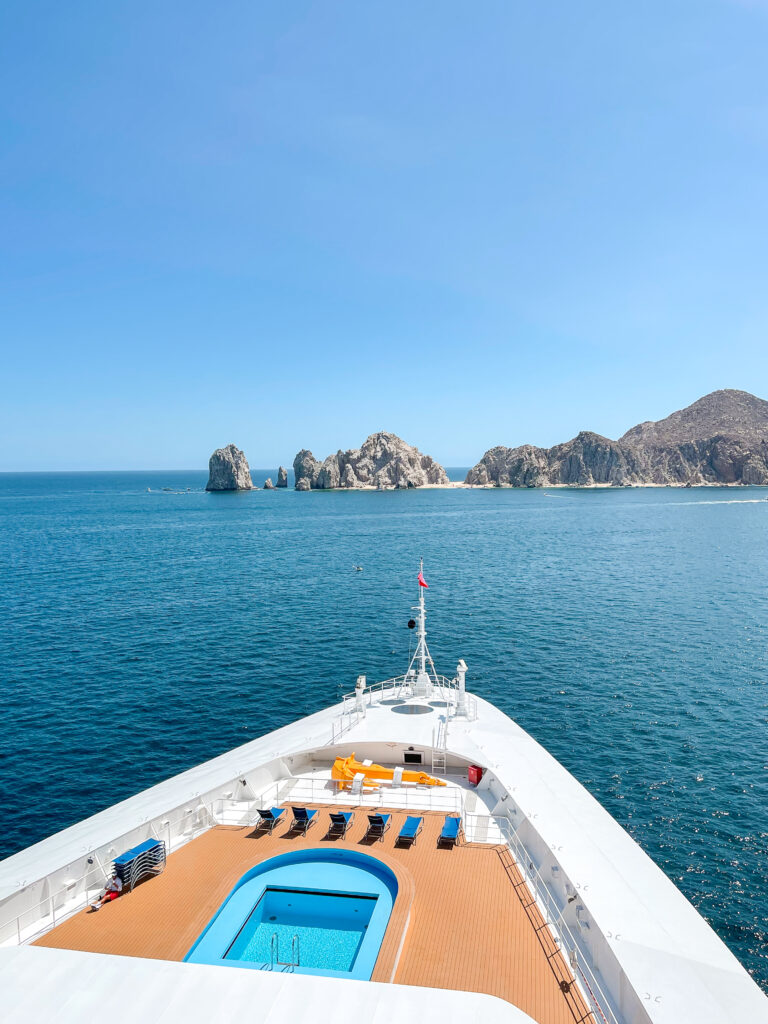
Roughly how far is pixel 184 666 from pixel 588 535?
9994 cm

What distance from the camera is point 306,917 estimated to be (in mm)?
15156

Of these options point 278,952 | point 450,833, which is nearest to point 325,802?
point 450,833

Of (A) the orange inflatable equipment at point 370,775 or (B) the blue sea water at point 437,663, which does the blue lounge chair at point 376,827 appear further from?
(B) the blue sea water at point 437,663

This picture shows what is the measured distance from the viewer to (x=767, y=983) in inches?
703

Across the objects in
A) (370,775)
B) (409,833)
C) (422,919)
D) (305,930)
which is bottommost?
(305,930)

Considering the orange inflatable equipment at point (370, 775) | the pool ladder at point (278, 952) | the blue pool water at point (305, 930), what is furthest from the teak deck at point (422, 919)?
the orange inflatable equipment at point (370, 775)

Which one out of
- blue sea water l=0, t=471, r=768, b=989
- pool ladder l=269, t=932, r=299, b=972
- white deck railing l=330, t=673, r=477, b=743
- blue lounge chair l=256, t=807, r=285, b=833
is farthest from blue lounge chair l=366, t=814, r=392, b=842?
blue sea water l=0, t=471, r=768, b=989

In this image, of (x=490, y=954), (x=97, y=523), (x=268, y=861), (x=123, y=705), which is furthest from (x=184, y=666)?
(x=97, y=523)

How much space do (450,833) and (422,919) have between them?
11.8 ft

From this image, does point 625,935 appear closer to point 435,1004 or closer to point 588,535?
point 435,1004

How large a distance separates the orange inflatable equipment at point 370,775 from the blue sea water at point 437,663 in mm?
11107

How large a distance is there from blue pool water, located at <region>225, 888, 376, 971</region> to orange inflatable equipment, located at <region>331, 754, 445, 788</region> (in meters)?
6.00

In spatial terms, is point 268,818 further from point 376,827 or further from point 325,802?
point 376,827

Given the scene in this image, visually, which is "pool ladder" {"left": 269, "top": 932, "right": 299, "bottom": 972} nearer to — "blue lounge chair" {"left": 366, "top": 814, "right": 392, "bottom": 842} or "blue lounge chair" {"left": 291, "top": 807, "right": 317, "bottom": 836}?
"blue lounge chair" {"left": 291, "top": 807, "right": 317, "bottom": 836}
